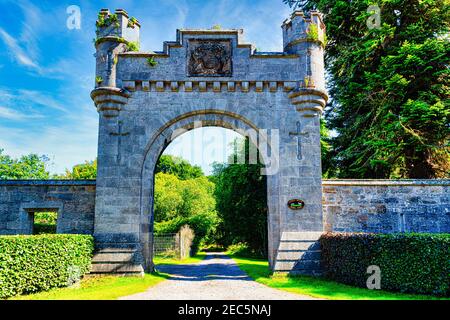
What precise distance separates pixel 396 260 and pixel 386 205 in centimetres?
317

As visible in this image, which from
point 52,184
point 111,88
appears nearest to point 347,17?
point 111,88

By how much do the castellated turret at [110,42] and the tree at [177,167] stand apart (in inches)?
1519

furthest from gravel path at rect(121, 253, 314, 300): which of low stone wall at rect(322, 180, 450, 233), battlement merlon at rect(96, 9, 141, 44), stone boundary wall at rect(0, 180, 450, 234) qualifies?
battlement merlon at rect(96, 9, 141, 44)

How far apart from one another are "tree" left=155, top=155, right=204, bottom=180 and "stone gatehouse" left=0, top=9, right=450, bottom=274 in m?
38.6

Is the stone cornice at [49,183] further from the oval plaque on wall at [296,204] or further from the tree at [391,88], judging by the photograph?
the tree at [391,88]

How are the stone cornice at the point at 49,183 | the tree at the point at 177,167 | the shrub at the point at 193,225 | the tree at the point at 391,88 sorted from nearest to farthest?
the stone cornice at the point at 49,183, the tree at the point at 391,88, the shrub at the point at 193,225, the tree at the point at 177,167

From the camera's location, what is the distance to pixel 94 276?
1012 cm

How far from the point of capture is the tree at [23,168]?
33.9m

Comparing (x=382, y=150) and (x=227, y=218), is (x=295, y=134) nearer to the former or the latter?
(x=382, y=150)

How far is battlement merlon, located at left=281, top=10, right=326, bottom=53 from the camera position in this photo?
455 inches

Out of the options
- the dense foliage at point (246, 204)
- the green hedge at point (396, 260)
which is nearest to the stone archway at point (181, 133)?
the green hedge at point (396, 260)

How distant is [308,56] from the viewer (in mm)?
11539

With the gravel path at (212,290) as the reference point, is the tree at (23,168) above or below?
above

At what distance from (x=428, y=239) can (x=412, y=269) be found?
30.7 inches
